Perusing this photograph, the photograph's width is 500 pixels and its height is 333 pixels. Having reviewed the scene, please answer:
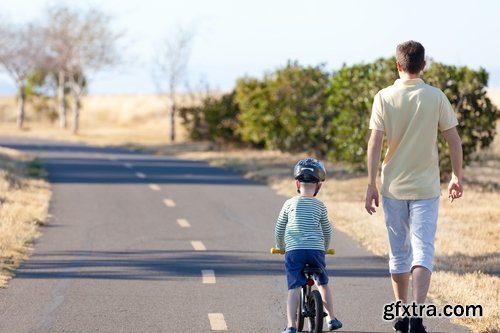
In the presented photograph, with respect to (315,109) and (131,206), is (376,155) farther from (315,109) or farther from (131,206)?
(315,109)

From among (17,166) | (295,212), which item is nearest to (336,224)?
(295,212)

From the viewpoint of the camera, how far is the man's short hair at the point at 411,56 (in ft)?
26.7

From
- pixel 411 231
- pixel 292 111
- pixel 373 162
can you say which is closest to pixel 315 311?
pixel 411 231

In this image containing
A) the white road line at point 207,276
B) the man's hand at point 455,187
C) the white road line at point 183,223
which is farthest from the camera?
the white road line at point 183,223

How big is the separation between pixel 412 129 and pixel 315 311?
147 centimetres

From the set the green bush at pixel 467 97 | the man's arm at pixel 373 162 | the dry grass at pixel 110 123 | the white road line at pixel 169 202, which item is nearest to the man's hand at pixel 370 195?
the man's arm at pixel 373 162

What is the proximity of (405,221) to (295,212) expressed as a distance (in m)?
0.79

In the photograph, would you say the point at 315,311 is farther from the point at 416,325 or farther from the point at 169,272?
the point at 169,272

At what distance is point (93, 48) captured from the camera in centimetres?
7000

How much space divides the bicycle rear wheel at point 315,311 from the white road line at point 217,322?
1050mm

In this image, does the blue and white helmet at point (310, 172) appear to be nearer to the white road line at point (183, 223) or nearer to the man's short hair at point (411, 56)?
the man's short hair at point (411, 56)

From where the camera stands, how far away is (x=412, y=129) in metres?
8.26

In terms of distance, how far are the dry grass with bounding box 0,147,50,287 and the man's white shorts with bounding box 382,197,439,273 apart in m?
4.47

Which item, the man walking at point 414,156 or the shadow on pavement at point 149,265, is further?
the shadow on pavement at point 149,265
